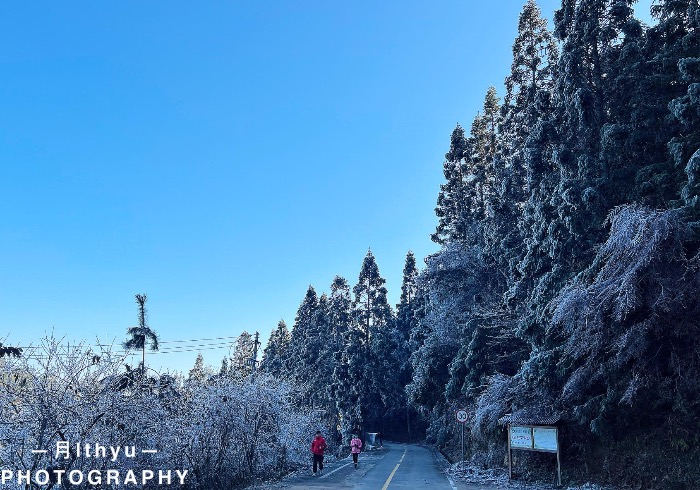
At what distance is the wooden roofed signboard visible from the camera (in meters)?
16.2

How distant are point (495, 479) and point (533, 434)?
2.61 metres

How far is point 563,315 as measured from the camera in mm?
14352

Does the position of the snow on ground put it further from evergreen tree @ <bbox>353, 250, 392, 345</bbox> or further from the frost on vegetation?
evergreen tree @ <bbox>353, 250, 392, 345</bbox>

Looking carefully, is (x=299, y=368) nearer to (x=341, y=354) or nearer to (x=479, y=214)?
(x=341, y=354)

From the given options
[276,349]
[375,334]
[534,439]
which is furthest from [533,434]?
[276,349]

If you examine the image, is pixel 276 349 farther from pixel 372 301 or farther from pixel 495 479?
pixel 495 479

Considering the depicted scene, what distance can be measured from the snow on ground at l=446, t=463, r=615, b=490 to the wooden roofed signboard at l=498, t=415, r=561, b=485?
1.85ft

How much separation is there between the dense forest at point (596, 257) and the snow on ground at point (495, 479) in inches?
37.1

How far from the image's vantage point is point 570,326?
14.5 meters

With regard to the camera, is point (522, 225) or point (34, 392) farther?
point (522, 225)

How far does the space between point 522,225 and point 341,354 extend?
33064 millimetres

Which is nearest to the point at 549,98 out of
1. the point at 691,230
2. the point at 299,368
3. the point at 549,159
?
the point at 549,159

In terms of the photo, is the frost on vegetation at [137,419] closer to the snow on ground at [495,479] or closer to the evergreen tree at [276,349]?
the snow on ground at [495,479]

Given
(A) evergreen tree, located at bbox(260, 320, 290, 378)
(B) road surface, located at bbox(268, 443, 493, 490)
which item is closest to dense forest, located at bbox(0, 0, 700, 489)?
(B) road surface, located at bbox(268, 443, 493, 490)
